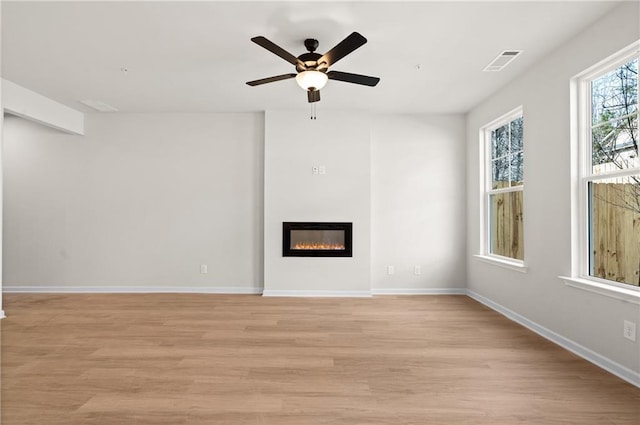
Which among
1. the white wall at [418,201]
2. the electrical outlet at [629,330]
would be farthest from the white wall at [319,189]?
the electrical outlet at [629,330]

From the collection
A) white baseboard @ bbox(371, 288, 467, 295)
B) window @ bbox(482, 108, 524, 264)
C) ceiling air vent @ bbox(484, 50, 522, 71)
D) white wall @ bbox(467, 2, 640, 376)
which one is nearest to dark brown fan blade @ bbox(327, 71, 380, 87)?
ceiling air vent @ bbox(484, 50, 522, 71)

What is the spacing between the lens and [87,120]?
5.61m

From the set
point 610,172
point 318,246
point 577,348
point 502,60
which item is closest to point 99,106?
point 318,246

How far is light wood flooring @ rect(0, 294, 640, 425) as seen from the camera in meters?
2.15

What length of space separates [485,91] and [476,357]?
10.3ft

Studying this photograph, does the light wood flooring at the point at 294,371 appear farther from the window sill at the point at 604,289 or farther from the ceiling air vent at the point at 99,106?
the ceiling air vent at the point at 99,106

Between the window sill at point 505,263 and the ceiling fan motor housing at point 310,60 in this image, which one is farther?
the window sill at point 505,263

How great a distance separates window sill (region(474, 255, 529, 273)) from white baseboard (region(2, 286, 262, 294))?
3112mm

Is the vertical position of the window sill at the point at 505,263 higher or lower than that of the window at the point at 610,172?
lower

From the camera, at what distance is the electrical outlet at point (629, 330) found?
2.51m

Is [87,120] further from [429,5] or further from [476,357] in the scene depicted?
[476,357]

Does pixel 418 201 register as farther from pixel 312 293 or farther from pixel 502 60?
pixel 502 60

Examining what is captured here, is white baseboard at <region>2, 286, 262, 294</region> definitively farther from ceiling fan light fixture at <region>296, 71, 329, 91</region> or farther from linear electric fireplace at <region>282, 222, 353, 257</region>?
ceiling fan light fixture at <region>296, 71, 329, 91</region>

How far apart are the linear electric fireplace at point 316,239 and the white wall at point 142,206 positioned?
0.49 metres
